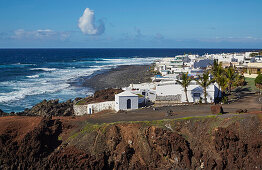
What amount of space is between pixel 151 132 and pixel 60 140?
7.47 metres

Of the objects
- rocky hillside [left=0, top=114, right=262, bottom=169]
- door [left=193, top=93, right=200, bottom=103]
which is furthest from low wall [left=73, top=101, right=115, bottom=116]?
rocky hillside [left=0, top=114, right=262, bottom=169]

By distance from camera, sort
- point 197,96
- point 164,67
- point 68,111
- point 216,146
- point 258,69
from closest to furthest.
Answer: point 216,146, point 197,96, point 68,111, point 258,69, point 164,67

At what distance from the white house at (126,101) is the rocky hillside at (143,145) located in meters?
8.98

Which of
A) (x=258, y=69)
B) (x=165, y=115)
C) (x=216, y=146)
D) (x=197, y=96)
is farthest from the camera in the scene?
(x=258, y=69)

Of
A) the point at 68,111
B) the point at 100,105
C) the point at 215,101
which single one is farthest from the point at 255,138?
the point at 68,111

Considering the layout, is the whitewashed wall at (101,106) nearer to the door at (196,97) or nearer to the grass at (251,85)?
the door at (196,97)

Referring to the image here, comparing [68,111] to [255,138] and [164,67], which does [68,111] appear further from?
[164,67]

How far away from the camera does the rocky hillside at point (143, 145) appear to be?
22359 millimetres

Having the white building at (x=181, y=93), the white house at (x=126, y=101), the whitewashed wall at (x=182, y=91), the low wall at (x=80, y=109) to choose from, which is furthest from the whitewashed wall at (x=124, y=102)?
the low wall at (x=80, y=109)

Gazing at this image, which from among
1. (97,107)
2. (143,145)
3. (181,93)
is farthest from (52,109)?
(143,145)

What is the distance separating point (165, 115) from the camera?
29547mm

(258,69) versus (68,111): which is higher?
(258,69)

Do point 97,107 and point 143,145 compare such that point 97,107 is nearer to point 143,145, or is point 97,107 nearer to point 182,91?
point 182,91

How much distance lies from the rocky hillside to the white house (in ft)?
29.5
